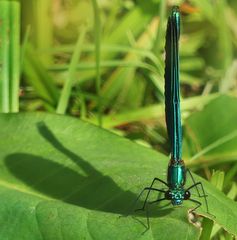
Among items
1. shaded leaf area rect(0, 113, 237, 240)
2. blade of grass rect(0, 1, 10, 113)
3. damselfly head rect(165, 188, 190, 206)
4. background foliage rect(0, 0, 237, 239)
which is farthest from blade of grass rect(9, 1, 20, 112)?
damselfly head rect(165, 188, 190, 206)

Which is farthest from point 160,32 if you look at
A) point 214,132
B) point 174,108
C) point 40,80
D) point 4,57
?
point 174,108

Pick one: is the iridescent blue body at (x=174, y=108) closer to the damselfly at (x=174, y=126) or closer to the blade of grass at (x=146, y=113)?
the damselfly at (x=174, y=126)

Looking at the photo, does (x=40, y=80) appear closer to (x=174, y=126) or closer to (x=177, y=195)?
(x=174, y=126)

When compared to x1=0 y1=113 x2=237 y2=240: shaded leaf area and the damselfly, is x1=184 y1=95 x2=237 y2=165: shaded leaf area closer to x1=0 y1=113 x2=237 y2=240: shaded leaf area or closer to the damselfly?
x1=0 y1=113 x2=237 y2=240: shaded leaf area

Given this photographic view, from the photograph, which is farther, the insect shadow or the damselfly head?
the insect shadow

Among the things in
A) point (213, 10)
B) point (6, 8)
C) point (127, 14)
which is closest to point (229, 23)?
point (213, 10)

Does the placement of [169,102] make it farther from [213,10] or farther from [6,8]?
[213,10]
